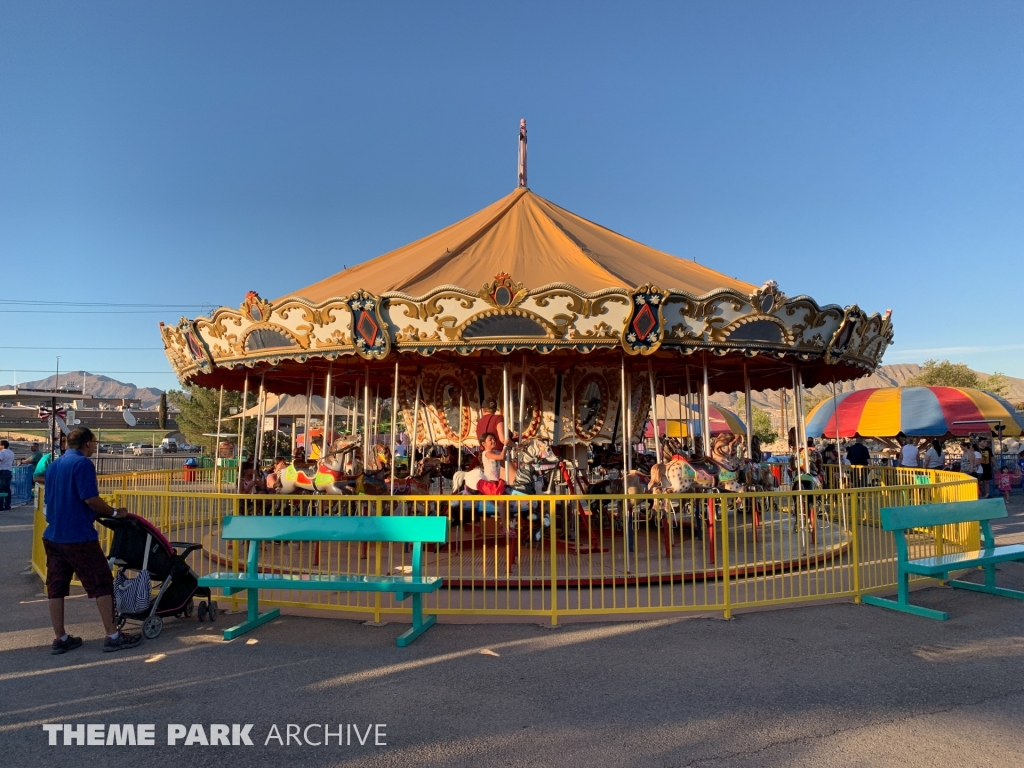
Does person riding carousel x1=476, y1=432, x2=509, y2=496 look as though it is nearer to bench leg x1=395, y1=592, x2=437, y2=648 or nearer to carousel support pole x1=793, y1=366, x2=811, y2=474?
bench leg x1=395, y1=592, x2=437, y2=648

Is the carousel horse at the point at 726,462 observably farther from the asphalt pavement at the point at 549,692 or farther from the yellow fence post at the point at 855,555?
the asphalt pavement at the point at 549,692

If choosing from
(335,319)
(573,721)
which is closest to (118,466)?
(335,319)

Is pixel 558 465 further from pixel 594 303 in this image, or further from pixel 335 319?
pixel 335 319

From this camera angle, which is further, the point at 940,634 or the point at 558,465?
the point at 558,465

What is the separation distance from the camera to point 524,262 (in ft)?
32.2

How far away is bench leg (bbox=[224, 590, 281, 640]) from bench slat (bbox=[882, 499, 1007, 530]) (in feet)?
17.5

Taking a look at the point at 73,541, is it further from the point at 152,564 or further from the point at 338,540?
the point at 338,540

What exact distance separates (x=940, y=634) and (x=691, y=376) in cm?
914

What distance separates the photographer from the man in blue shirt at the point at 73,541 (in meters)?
5.02

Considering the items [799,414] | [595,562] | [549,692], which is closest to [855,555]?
[595,562]

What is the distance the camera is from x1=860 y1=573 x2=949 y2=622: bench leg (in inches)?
228

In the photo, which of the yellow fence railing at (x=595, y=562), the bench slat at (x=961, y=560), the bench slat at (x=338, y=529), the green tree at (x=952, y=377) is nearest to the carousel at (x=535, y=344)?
the yellow fence railing at (x=595, y=562)

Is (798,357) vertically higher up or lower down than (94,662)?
higher up

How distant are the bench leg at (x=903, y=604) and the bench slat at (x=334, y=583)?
400cm
